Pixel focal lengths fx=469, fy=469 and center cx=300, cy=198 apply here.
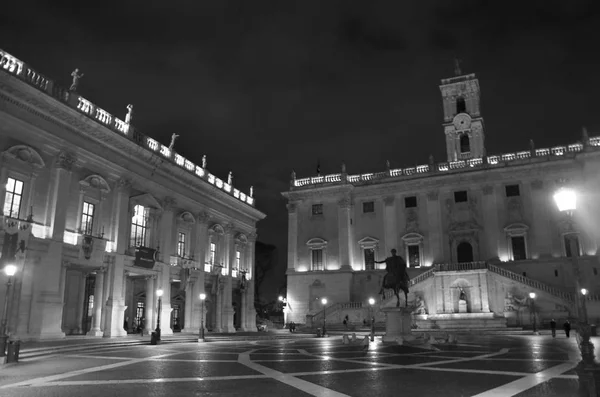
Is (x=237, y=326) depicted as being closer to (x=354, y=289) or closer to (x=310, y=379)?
(x=354, y=289)

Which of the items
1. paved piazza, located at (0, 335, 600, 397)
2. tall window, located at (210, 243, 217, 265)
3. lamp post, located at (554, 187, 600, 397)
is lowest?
paved piazza, located at (0, 335, 600, 397)

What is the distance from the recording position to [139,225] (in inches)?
1371

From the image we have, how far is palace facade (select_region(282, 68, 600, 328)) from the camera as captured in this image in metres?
45.8

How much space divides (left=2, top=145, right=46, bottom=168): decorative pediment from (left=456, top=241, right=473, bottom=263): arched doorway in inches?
1671

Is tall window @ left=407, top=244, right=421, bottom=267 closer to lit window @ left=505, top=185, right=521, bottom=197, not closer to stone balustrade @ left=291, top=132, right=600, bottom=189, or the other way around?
stone balustrade @ left=291, top=132, right=600, bottom=189

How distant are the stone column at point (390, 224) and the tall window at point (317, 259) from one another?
7215mm

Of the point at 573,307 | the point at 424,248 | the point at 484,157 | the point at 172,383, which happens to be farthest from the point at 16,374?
the point at 484,157

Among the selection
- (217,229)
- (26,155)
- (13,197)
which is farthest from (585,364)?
(217,229)

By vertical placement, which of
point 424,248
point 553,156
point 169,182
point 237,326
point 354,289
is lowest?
point 237,326

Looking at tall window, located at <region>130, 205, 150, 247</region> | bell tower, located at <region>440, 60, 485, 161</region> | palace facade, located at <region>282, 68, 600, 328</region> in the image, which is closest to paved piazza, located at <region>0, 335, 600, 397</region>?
tall window, located at <region>130, 205, 150, 247</region>

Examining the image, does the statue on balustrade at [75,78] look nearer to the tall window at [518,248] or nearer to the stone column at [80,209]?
the stone column at [80,209]

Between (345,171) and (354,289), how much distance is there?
48.4 ft

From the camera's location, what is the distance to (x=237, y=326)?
49.8 meters

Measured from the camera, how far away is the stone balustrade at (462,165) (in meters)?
49.8
